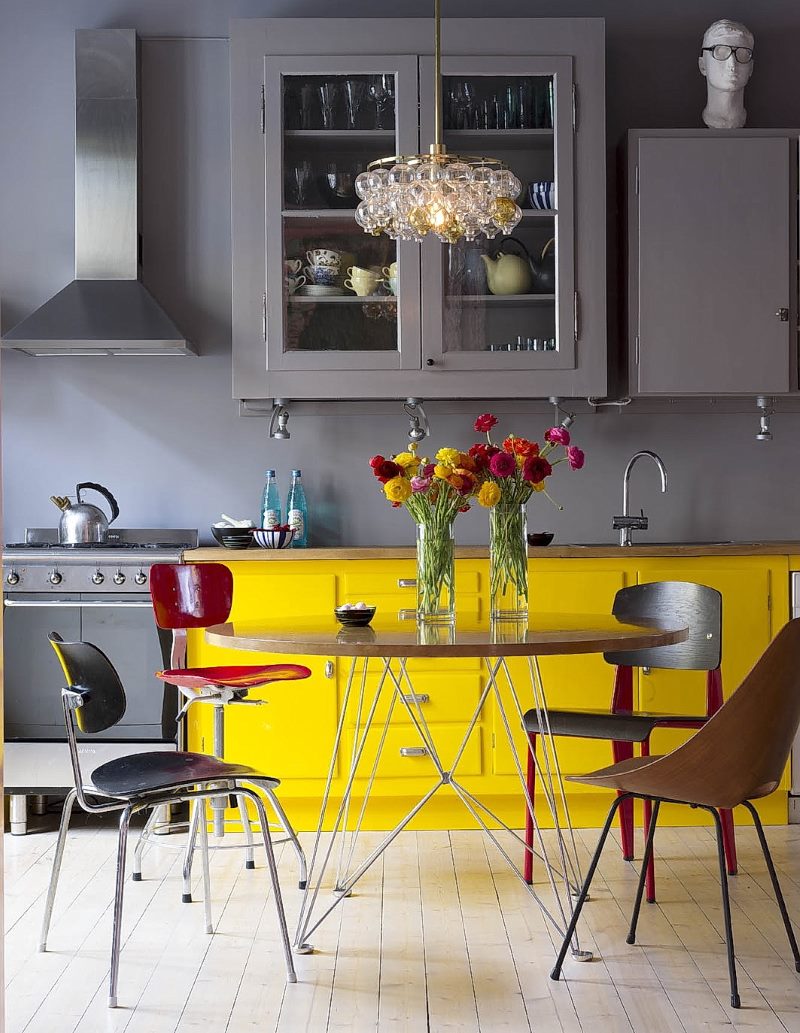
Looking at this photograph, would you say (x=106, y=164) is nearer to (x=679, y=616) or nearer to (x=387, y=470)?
(x=387, y=470)

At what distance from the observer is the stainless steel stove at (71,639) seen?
146 inches

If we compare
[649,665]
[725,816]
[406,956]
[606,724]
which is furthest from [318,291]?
[406,956]

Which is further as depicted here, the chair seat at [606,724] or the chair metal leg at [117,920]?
the chair seat at [606,724]

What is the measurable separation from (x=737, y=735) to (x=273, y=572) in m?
1.90

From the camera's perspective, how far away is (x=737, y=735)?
2229 millimetres

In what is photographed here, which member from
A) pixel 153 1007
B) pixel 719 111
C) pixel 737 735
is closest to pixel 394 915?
pixel 153 1007

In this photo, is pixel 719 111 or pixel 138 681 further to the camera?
pixel 719 111

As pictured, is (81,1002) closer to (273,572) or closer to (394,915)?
(394,915)

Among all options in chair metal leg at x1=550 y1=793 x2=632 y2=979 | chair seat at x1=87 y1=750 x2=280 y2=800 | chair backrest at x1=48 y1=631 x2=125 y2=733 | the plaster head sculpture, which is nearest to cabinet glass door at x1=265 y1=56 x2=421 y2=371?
the plaster head sculpture

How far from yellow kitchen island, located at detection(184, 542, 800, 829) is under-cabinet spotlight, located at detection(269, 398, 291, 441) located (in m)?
0.59

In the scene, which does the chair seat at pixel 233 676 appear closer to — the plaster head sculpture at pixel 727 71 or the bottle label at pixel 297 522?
the bottle label at pixel 297 522

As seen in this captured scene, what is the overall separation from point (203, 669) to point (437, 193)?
1473mm

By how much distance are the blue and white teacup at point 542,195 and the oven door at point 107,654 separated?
1909mm

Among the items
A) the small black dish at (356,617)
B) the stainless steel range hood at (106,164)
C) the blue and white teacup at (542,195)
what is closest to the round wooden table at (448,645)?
the small black dish at (356,617)
